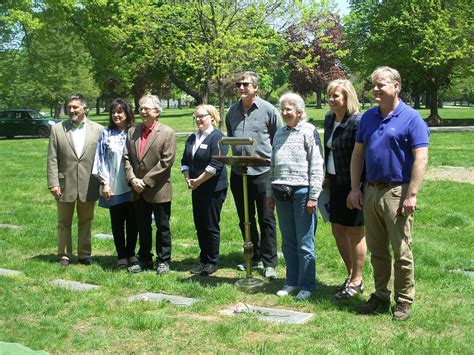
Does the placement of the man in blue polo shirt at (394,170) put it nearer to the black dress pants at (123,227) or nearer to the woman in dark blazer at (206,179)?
the woman in dark blazer at (206,179)

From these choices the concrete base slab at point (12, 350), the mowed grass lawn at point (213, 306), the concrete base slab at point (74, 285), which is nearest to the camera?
the concrete base slab at point (12, 350)

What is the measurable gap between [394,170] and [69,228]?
4.17 metres

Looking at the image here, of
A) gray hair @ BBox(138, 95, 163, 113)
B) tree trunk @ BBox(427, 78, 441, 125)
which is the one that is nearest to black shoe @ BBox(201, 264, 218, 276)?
gray hair @ BBox(138, 95, 163, 113)

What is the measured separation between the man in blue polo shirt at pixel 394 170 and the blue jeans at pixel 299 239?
71cm

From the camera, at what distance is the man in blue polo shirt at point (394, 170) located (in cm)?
464

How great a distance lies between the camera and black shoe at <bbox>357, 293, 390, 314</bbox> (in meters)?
5.04

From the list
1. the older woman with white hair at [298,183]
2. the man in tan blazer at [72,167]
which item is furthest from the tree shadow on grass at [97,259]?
the older woman with white hair at [298,183]

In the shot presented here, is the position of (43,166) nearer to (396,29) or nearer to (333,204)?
(333,204)

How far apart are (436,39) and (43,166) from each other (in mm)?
23215

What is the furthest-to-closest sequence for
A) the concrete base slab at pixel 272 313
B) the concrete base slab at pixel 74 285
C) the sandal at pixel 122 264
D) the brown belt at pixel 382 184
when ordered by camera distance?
the sandal at pixel 122 264 < the concrete base slab at pixel 74 285 < the concrete base slab at pixel 272 313 < the brown belt at pixel 382 184

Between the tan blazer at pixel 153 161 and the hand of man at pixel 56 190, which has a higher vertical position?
the tan blazer at pixel 153 161

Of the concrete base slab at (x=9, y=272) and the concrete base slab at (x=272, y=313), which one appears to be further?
the concrete base slab at (x=9, y=272)

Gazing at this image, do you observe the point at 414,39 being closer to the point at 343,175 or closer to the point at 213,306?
the point at 343,175

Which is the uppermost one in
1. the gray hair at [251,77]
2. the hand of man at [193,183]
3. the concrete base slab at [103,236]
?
the gray hair at [251,77]
